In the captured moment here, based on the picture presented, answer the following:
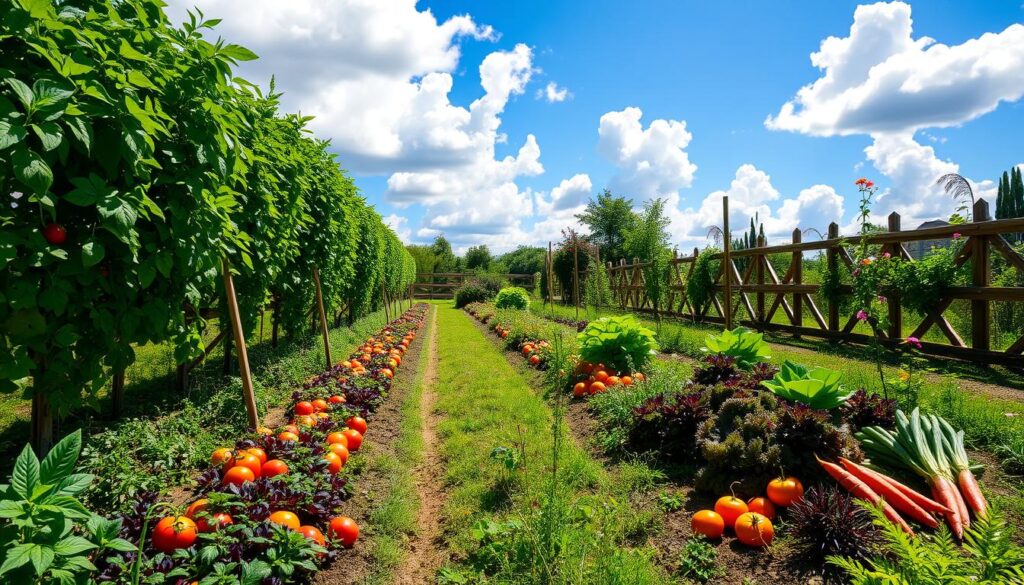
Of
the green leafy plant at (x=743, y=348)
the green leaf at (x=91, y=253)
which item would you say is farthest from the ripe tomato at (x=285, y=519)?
the green leafy plant at (x=743, y=348)

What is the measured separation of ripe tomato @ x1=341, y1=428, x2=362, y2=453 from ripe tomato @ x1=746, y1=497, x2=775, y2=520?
9.80 feet

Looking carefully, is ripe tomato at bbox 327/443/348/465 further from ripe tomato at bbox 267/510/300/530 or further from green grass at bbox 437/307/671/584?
ripe tomato at bbox 267/510/300/530

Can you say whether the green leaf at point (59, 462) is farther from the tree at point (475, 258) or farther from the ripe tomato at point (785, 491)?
the tree at point (475, 258)

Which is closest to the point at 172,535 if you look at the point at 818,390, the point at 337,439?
the point at 337,439

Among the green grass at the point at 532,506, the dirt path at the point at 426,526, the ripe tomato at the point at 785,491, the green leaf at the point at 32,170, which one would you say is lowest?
the dirt path at the point at 426,526

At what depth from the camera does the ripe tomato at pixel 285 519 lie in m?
2.52

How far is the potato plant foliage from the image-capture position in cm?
204

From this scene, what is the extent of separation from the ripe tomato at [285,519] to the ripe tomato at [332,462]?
712 millimetres

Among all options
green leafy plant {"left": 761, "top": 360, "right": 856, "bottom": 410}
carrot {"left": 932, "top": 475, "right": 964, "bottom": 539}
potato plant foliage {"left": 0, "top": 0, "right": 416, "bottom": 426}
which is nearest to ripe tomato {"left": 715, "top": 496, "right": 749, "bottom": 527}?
carrot {"left": 932, "top": 475, "right": 964, "bottom": 539}

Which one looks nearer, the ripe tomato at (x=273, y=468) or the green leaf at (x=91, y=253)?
the green leaf at (x=91, y=253)

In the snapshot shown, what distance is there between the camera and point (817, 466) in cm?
292

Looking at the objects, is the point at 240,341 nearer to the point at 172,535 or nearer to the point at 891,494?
the point at 172,535

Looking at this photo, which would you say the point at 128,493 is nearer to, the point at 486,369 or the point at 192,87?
the point at 192,87

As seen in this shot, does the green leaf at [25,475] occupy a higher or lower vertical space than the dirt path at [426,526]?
higher
